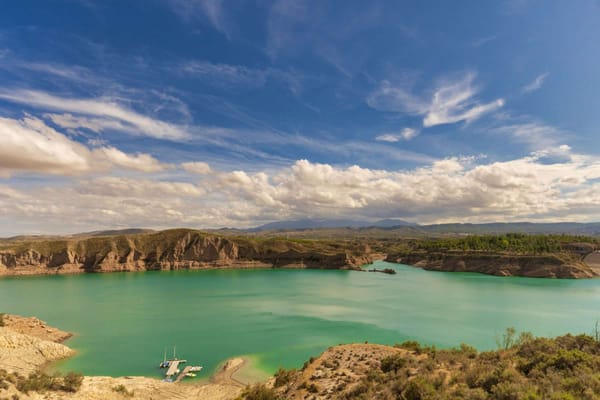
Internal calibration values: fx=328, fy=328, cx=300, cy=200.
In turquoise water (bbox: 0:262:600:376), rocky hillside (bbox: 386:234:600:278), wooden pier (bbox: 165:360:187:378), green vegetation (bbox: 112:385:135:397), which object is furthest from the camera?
rocky hillside (bbox: 386:234:600:278)

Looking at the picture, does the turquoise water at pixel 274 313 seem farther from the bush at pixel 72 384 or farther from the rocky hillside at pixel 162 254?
the rocky hillside at pixel 162 254

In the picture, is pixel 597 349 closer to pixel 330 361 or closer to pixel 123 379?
pixel 330 361

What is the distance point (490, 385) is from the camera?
35.8ft

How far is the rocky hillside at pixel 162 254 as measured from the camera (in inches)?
3580

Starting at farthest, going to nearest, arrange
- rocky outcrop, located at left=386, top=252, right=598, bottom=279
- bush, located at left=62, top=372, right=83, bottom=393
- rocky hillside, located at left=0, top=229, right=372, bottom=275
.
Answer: rocky hillside, located at left=0, top=229, right=372, bottom=275 < rocky outcrop, located at left=386, top=252, right=598, bottom=279 < bush, located at left=62, top=372, right=83, bottom=393

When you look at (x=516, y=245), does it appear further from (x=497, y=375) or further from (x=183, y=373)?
(x=497, y=375)

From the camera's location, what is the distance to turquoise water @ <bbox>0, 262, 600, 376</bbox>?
1155 inches

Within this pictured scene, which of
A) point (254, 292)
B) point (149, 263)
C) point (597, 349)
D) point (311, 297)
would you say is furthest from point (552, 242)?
point (149, 263)

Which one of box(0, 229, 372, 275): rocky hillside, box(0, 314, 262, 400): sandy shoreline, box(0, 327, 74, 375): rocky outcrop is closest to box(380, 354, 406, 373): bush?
box(0, 314, 262, 400): sandy shoreline

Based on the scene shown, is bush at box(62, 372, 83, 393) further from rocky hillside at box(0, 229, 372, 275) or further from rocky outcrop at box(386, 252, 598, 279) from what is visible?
rocky outcrop at box(386, 252, 598, 279)

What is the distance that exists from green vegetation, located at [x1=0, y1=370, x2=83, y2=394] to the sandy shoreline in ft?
1.00

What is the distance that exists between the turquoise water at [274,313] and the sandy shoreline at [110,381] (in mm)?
1719

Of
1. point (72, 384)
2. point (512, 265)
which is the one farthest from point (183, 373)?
point (512, 265)

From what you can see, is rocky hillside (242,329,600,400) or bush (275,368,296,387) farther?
bush (275,368,296,387)
